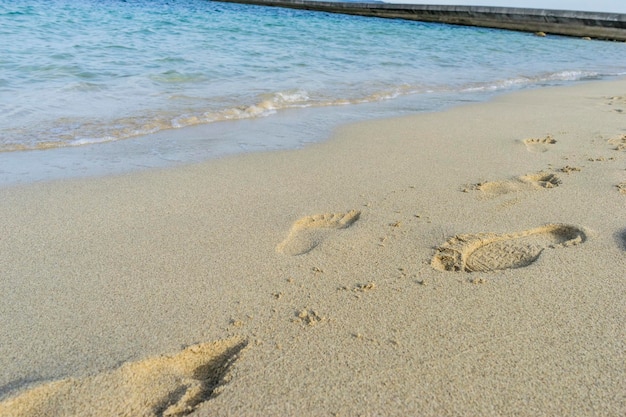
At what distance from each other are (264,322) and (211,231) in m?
0.83

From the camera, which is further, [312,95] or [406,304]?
[312,95]

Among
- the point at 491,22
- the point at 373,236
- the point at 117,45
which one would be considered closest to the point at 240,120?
the point at 373,236

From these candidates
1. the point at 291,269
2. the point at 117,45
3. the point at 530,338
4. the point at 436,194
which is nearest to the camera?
the point at 530,338

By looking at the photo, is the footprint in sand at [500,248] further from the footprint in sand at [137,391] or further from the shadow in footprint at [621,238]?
the footprint in sand at [137,391]

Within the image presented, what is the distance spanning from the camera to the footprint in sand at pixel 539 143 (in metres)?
3.83

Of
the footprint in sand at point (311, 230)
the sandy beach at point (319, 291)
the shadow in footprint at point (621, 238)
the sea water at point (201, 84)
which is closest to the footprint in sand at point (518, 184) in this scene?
the sandy beach at point (319, 291)

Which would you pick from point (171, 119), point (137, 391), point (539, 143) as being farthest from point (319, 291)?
point (171, 119)

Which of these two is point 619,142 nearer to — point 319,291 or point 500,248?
point 500,248

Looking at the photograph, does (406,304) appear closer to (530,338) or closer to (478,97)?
(530,338)

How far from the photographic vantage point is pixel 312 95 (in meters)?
6.05

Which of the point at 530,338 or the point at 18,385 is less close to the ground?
the point at 530,338

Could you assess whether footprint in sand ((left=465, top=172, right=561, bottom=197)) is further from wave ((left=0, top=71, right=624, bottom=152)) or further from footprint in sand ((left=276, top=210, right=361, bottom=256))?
wave ((left=0, top=71, right=624, bottom=152))

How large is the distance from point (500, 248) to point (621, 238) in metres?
0.54

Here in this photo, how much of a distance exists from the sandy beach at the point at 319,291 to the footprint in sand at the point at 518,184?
0.06ft
